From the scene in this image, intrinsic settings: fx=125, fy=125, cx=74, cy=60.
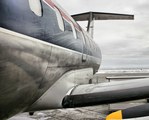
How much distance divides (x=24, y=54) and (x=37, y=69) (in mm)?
326

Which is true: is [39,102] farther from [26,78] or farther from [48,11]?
[48,11]

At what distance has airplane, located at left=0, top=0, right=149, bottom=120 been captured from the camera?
1.22m

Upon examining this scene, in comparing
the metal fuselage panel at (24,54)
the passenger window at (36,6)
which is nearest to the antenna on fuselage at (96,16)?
the metal fuselage panel at (24,54)

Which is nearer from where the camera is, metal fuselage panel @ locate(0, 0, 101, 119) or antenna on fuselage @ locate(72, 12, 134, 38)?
metal fuselage panel @ locate(0, 0, 101, 119)

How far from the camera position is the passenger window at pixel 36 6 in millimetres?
1626

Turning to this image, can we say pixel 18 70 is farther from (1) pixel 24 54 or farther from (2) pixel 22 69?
(1) pixel 24 54

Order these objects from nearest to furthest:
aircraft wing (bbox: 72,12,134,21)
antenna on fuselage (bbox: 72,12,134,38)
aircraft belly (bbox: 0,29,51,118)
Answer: aircraft belly (bbox: 0,29,51,118) → aircraft wing (bbox: 72,12,134,21) → antenna on fuselage (bbox: 72,12,134,38)

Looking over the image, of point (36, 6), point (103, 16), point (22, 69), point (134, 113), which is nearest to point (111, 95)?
point (134, 113)

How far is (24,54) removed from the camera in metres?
1.37

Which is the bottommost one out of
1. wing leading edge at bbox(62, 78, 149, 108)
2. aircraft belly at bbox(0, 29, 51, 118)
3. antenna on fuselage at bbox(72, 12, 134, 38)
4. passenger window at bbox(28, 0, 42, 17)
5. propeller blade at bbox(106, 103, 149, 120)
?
propeller blade at bbox(106, 103, 149, 120)

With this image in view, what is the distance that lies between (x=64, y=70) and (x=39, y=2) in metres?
1.30

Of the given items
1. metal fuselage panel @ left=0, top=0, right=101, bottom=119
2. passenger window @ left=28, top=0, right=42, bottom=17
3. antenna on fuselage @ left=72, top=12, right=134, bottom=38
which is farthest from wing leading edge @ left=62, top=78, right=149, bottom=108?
antenna on fuselage @ left=72, top=12, right=134, bottom=38

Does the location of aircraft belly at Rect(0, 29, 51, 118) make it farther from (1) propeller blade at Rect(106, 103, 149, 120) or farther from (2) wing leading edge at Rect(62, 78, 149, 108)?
(1) propeller blade at Rect(106, 103, 149, 120)

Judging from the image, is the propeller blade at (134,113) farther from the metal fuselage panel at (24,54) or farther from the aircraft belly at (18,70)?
the aircraft belly at (18,70)
